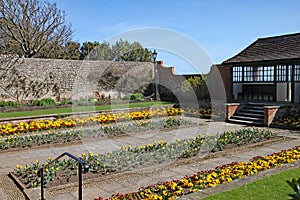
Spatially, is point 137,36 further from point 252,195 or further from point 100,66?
point 100,66

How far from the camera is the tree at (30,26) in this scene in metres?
20.9

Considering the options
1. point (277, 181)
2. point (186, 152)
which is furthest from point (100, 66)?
point (277, 181)

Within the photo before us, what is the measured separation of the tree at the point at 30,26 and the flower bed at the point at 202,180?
20.2m

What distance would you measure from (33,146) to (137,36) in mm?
Result: 4247

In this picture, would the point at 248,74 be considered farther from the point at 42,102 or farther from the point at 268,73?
the point at 42,102

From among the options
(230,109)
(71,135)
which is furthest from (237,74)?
(71,135)

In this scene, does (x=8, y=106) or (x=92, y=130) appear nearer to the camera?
(x=92, y=130)

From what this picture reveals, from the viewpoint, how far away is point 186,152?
694cm

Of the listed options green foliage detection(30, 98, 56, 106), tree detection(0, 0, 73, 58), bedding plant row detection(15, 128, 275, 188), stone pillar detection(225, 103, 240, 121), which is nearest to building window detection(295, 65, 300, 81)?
stone pillar detection(225, 103, 240, 121)

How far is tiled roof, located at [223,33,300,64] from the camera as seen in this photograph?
13775 mm

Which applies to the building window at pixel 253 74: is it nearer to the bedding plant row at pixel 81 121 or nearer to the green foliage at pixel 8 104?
the bedding plant row at pixel 81 121

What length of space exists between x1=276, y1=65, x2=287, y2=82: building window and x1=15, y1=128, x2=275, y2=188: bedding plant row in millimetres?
7745

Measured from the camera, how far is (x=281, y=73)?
598 inches

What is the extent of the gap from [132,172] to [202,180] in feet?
5.01
